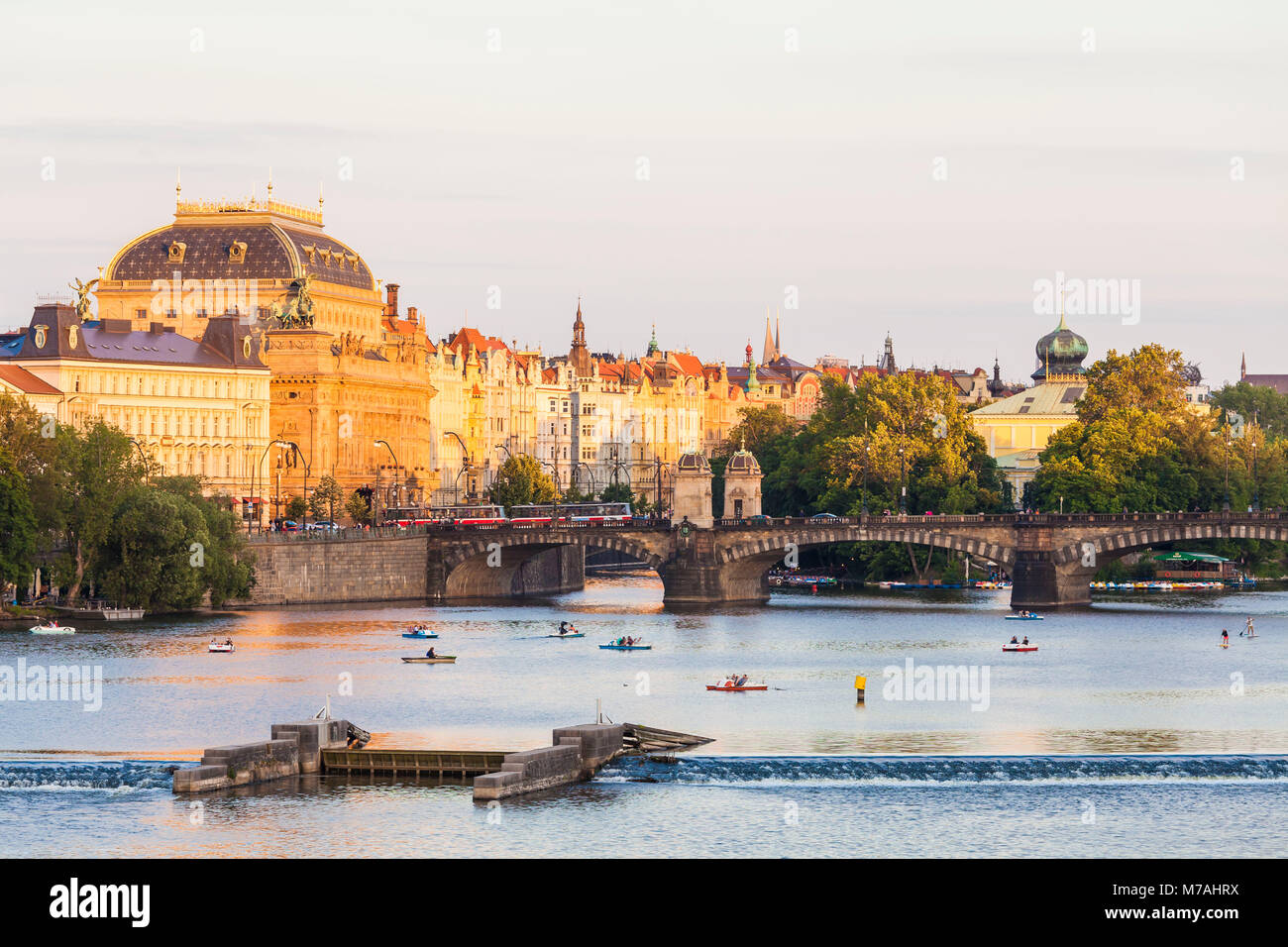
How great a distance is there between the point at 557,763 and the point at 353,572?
3120 inches

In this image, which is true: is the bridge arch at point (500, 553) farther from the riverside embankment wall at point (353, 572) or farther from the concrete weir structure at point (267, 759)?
the concrete weir structure at point (267, 759)

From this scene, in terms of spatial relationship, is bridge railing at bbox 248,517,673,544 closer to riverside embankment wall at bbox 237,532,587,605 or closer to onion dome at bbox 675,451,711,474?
riverside embankment wall at bbox 237,532,587,605

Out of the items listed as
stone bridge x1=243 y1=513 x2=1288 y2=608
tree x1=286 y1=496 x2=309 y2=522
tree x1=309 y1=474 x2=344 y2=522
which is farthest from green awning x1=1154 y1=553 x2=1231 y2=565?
tree x1=286 y1=496 x2=309 y2=522

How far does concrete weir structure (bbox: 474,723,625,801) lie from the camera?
60.8 m

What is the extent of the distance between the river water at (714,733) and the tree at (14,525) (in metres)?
5.47

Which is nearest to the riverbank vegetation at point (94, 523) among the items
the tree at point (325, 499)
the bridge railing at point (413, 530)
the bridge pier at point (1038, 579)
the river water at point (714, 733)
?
the river water at point (714, 733)

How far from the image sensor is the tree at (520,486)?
18500 centimetres

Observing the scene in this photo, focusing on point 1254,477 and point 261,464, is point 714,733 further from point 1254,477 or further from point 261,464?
point 1254,477

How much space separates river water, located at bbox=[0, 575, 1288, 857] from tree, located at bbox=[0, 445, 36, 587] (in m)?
5.47

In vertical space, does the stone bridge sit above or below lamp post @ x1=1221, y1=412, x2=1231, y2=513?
below

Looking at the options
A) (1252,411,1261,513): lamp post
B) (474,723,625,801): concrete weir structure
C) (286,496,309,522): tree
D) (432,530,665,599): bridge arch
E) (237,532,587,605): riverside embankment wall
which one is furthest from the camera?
(1252,411,1261,513): lamp post
